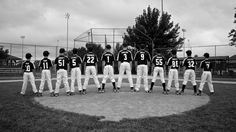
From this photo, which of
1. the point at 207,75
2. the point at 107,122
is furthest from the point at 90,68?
the point at 207,75

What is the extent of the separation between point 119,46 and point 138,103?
31.5 m

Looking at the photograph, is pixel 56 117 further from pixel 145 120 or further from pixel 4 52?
pixel 4 52

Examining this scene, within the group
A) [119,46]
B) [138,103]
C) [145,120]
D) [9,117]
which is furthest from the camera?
[119,46]

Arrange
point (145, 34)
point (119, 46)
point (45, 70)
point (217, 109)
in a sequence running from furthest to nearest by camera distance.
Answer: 1. point (119, 46)
2. point (145, 34)
3. point (45, 70)
4. point (217, 109)

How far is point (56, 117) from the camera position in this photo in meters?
4.90

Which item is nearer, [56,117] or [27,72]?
[56,117]

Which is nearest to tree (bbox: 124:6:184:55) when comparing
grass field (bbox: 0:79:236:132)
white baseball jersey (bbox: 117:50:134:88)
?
white baseball jersey (bbox: 117:50:134:88)

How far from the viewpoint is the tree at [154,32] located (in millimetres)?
32344

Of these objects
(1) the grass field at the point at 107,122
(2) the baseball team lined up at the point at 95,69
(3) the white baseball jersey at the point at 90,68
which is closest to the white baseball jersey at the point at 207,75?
(2) the baseball team lined up at the point at 95,69

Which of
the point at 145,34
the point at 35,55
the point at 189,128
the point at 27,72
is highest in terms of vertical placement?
the point at 145,34

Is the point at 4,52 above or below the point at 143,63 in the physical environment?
above

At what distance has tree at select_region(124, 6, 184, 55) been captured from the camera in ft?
106

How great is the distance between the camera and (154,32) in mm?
32688

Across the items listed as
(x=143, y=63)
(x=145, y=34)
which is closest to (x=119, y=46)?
→ (x=145, y=34)
